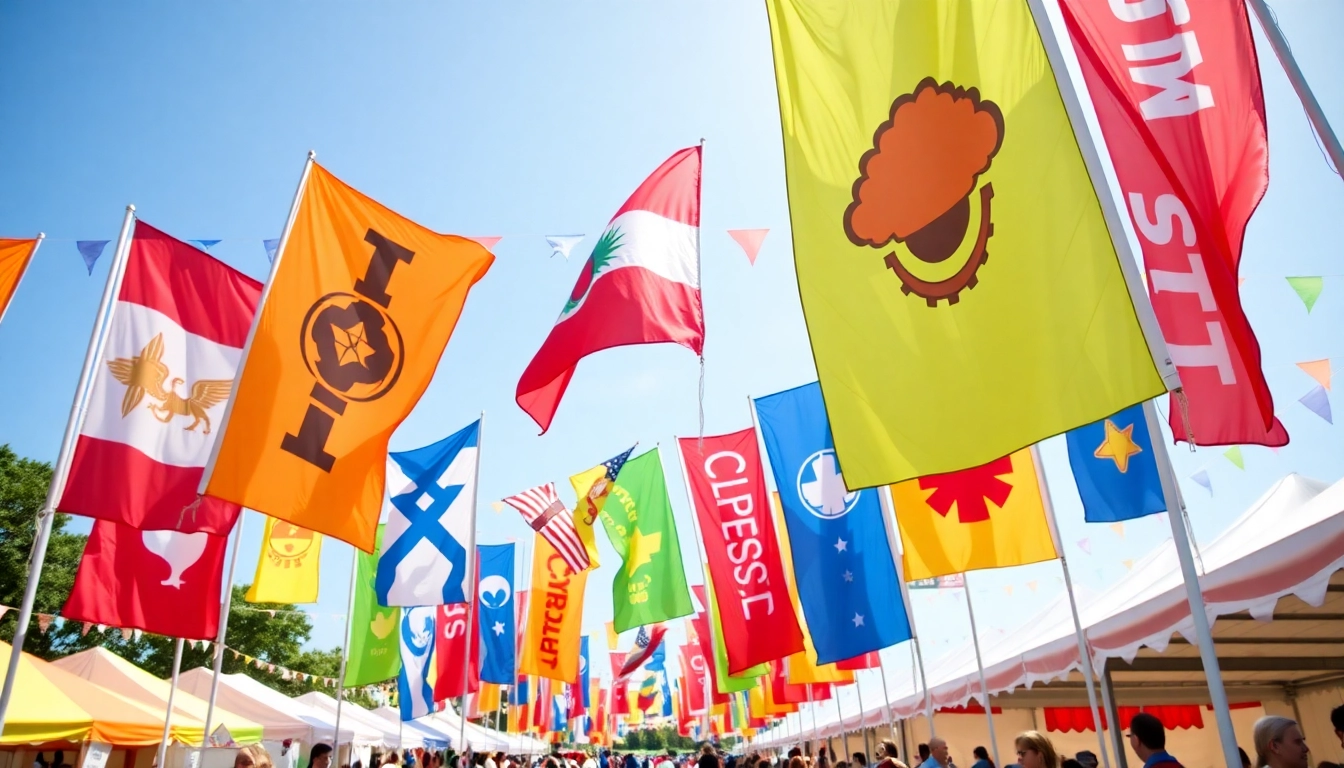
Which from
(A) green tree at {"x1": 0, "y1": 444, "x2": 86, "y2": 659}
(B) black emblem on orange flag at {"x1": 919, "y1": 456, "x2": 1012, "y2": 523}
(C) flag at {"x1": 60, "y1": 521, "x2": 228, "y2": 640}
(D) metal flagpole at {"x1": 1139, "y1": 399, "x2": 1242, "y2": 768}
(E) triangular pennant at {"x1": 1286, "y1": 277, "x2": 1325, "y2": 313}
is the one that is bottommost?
(D) metal flagpole at {"x1": 1139, "y1": 399, "x2": 1242, "y2": 768}

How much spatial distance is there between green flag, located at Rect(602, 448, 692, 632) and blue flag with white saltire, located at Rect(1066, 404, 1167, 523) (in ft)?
18.4

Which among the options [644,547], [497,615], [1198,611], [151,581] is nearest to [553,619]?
[497,615]

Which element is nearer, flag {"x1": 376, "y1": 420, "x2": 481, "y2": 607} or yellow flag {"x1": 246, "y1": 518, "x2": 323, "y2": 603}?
flag {"x1": 376, "y1": 420, "x2": 481, "y2": 607}

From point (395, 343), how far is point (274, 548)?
7756mm

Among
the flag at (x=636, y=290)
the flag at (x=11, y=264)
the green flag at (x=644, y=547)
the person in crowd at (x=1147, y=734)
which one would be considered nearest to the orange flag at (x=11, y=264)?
the flag at (x=11, y=264)

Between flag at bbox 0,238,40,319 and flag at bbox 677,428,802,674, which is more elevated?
flag at bbox 0,238,40,319

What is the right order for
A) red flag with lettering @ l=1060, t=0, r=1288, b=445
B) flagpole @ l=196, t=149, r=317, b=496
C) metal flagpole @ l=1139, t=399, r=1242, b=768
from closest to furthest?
metal flagpole @ l=1139, t=399, r=1242, b=768 → red flag with lettering @ l=1060, t=0, r=1288, b=445 → flagpole @ l=196, t=149, r=317, b=496

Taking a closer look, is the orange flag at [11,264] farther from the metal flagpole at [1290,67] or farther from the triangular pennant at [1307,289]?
the triangular pennant at [1307,289]

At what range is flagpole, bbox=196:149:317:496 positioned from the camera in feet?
16.8

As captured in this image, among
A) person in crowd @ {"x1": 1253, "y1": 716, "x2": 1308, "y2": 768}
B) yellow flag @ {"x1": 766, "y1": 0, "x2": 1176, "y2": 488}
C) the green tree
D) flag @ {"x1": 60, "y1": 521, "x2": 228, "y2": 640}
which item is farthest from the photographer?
the green tree

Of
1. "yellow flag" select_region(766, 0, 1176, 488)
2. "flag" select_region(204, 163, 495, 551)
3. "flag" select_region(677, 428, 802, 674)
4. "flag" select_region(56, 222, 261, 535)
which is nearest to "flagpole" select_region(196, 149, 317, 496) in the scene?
"flag" select_region(204, 163, 495, 551)

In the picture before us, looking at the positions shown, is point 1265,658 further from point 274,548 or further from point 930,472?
point 274,548

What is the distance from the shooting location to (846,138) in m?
4.68

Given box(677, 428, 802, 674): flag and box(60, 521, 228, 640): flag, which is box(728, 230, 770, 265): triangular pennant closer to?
box(677, 428, 802, 674): flag
